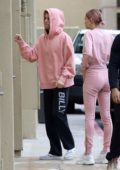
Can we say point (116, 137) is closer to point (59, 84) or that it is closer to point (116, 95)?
point (116, 95)

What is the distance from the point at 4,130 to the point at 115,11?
24703 mm

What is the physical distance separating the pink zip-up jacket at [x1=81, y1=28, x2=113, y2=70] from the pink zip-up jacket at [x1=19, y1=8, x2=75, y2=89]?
171mm

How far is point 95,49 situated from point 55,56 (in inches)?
18.9

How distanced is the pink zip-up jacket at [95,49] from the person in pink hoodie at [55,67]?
0.17 meters

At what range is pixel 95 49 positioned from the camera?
768 cm

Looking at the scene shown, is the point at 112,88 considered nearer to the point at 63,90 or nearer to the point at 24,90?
the point at 63,90

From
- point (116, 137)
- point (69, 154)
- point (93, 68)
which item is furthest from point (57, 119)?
point (116, 137)

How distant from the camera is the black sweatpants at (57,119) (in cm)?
760

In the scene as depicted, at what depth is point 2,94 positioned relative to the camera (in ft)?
19.9

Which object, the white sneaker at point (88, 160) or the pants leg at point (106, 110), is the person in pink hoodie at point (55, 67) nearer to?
the white sneaker at point (88, 160)

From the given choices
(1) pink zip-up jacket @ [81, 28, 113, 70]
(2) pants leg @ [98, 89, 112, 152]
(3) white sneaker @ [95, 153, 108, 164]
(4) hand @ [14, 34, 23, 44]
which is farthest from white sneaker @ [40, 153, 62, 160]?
(4) hand @ [14, 34, 23, 44]

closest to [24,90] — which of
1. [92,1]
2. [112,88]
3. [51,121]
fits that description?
[51,121]

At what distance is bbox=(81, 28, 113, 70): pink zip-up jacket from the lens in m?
7.61

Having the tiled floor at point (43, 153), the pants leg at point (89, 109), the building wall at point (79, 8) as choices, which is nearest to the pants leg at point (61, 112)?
the pants leg at point (89, 109)
